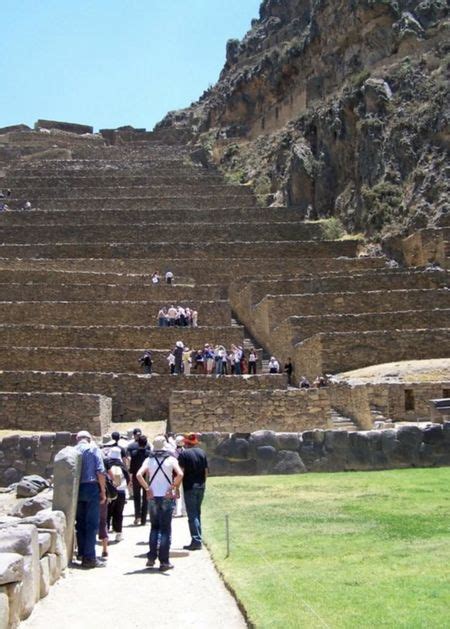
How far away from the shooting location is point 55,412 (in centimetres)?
2580

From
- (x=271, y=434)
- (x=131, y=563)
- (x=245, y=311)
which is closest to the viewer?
(x=131, y=563)

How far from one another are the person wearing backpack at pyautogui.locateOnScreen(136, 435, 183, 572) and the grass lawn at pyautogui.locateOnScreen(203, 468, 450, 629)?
0.59m

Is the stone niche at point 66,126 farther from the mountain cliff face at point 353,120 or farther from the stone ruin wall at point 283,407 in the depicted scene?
the stone ruin wall at point 283,407

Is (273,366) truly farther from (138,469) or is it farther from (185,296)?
(138,469)

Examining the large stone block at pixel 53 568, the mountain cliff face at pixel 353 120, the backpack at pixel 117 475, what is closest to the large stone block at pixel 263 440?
the backpack at pixel 117 475

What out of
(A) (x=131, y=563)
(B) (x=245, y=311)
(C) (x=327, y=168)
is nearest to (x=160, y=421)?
(B) (x=245, y=311)

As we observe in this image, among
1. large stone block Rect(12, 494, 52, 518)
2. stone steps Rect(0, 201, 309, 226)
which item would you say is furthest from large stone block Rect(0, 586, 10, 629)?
stone steps Rect(0, 201, 309, 226)

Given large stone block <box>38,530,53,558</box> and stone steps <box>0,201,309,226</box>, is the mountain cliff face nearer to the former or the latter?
stone steps <box>0,201,309,226</box>

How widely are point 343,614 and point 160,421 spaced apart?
19906 millimetres

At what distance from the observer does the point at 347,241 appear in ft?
149

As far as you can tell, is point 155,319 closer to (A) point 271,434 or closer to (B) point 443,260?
(B) point 443,260

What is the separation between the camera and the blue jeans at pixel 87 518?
10961mm

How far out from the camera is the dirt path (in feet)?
26.8

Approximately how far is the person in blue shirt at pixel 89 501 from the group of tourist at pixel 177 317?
2172 cm
